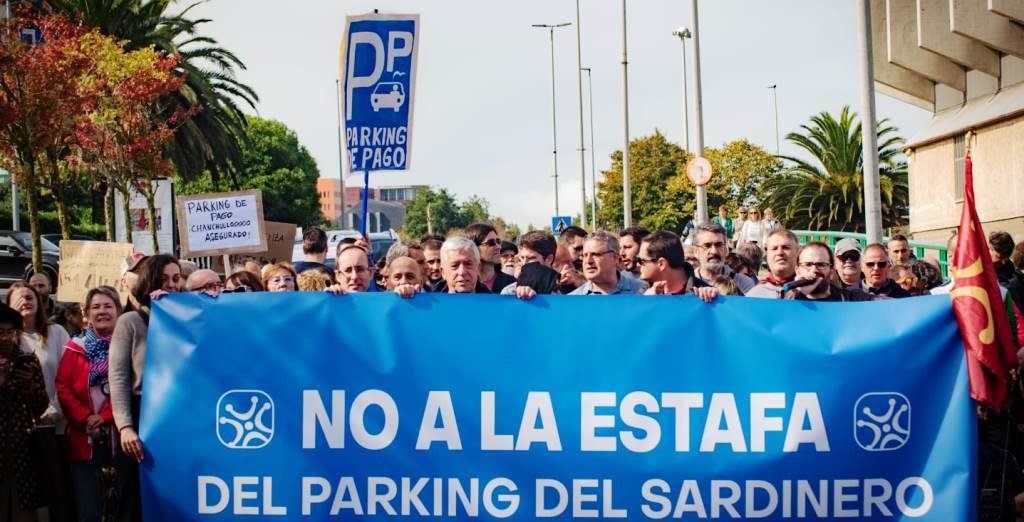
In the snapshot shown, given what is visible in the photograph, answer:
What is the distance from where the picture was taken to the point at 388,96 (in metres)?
8.34

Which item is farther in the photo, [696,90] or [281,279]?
[696,90]

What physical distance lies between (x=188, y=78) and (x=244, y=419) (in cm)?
2613

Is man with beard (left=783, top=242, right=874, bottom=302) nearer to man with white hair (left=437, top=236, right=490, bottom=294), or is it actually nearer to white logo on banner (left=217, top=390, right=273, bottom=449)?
man with white hair (left=437, top=236, right=490, bottom=294)

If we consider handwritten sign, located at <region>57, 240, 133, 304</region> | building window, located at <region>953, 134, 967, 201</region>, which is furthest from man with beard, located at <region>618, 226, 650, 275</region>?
building window, located at <region>953, 134, 967, 201</region>

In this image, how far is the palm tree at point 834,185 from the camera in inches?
1869

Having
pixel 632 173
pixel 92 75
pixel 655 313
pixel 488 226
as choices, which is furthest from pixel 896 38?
pixel 632 173

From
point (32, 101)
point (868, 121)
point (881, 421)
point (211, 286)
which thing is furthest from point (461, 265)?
point (32, 101)

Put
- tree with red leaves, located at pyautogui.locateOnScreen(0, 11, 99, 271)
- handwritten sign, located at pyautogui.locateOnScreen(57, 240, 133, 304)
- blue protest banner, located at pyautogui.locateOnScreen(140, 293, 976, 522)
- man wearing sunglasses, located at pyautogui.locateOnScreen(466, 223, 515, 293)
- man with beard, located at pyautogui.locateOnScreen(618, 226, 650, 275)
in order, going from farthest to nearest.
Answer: tree with red leaves, located at pyautogui.locateOnScreen(0, 11, 99, 271) < handwritten sign, located at pyautogui.locateOnScreen(57, 240, 133, 304) < man with beard, located at pyautogui.locateOnScreen(618, 226, 650, 275) < man wearing sunglasses, located at pyautogui.locateOnScreen(466, 223, 515, 293) < blue protest banner, located at pyautogui.locateOnScreen(140, 293, 976, 522)

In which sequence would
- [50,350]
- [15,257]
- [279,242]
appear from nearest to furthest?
[50,350], [279,242], [15,257]

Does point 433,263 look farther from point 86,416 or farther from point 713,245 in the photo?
point 86,416

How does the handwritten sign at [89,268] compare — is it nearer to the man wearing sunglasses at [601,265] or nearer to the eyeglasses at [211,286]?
the eyeglasses at [211,286]

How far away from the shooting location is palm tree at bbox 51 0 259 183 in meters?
28.6

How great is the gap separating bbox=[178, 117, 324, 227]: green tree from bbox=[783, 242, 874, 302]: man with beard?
227 ft

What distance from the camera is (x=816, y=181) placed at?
4819cm
